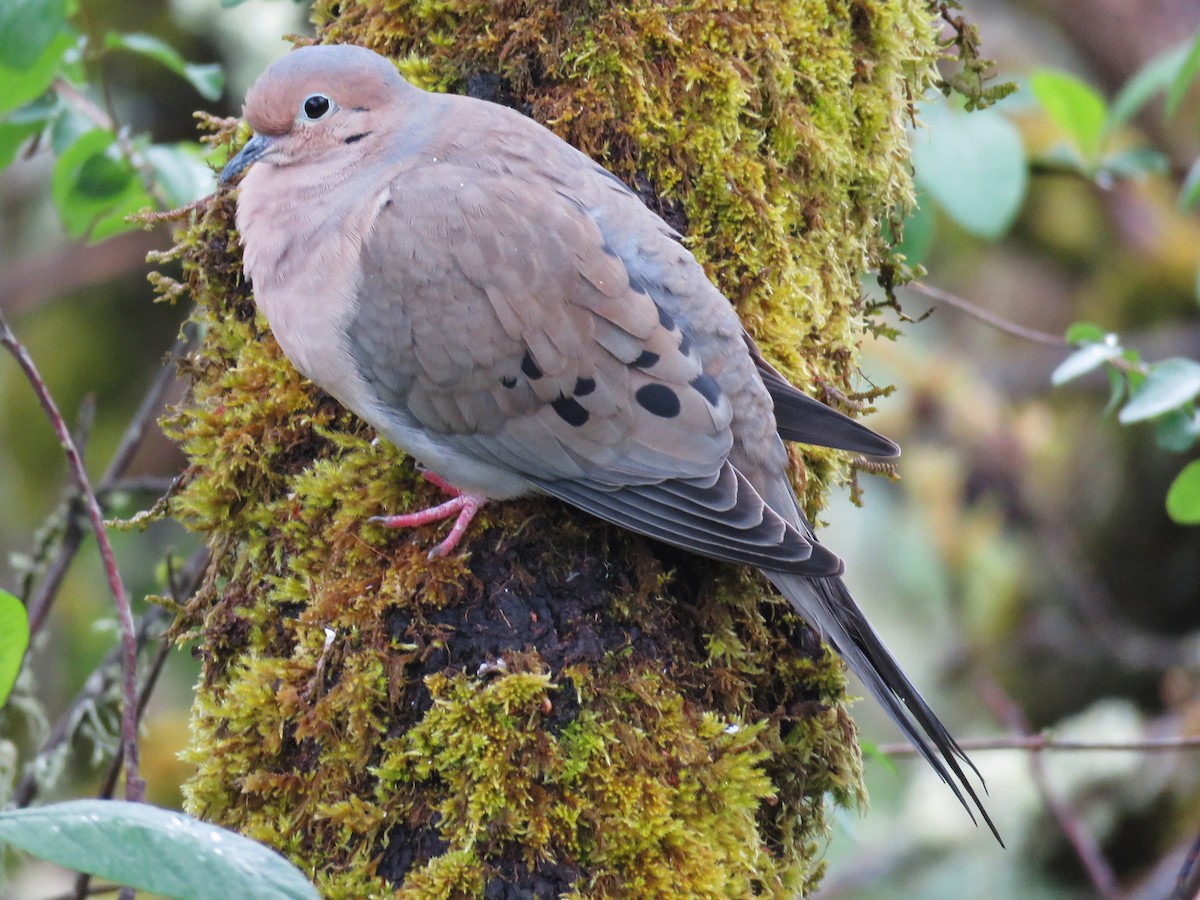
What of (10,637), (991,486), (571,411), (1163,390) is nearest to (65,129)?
(571,411)

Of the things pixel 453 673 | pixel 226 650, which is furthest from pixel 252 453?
pixel 453 673

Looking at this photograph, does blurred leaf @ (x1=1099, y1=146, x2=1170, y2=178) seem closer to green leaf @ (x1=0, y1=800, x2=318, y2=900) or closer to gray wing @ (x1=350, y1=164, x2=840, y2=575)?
gray wing @ (x1=350, y1=164, x2=840, y2=575)

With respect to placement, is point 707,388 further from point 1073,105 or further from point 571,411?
point 1073,105

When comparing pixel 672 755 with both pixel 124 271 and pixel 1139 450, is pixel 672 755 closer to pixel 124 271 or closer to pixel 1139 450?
pixel 1139 450

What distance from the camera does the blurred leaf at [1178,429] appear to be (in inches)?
138

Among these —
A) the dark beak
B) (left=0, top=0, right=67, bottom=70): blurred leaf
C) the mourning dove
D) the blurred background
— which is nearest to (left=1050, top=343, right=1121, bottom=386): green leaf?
the mourning dove

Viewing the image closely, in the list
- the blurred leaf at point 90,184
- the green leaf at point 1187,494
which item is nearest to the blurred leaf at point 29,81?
the blurred leaf at point 90,184

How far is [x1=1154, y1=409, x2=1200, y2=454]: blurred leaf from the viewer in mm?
3506

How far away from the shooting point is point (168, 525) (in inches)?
343

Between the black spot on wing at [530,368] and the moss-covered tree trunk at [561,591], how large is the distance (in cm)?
31

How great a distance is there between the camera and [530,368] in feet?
9.29

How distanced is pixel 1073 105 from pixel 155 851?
3.39 metres

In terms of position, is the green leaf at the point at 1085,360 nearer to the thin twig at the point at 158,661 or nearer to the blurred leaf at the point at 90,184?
the thin twig at the point at 158,661

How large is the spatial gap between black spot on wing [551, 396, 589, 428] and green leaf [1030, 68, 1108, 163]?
1.91m
